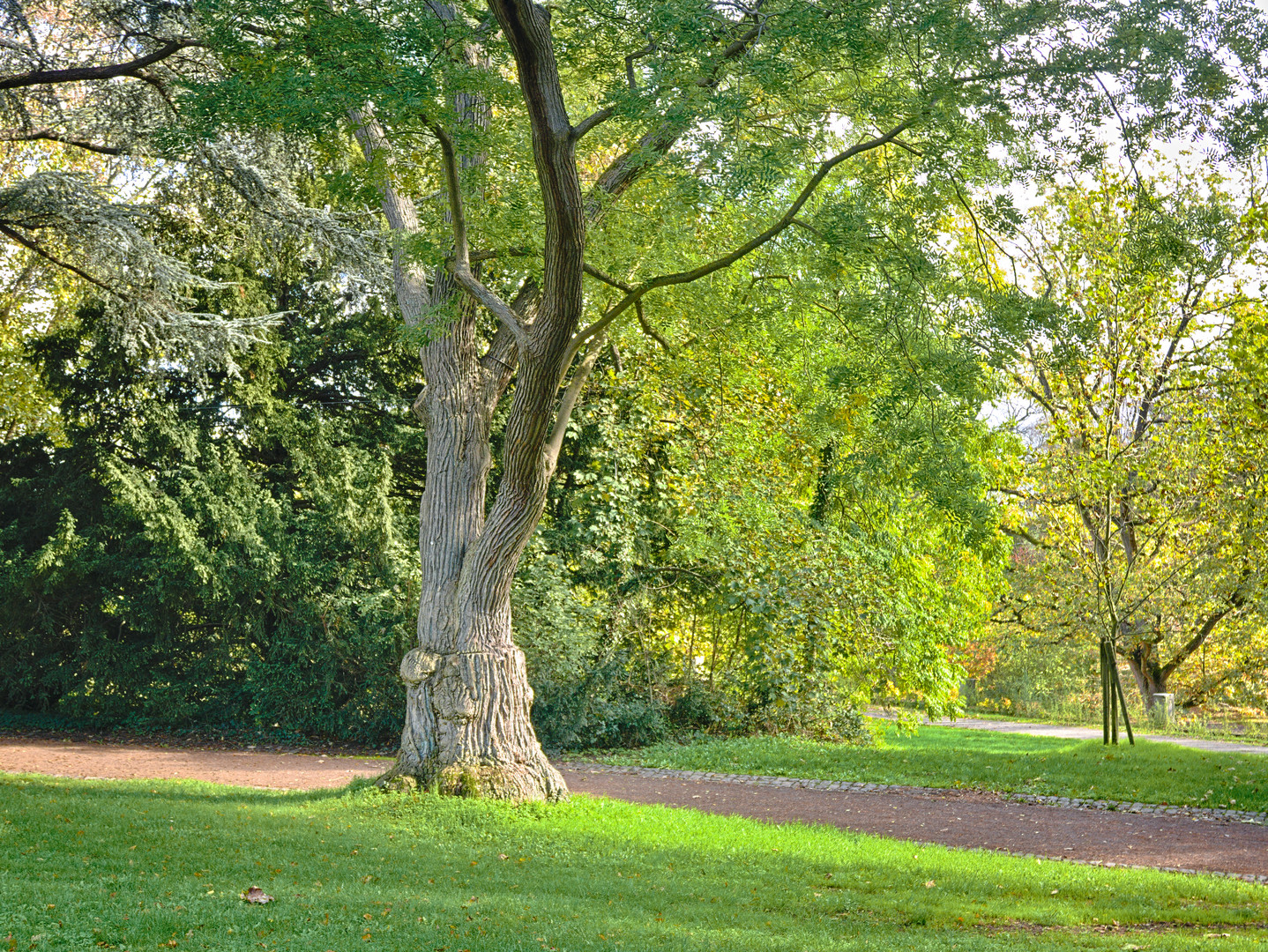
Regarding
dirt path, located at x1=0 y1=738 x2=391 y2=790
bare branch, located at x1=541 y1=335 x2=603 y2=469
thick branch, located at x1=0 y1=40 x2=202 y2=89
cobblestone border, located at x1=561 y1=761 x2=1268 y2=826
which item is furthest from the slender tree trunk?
thick branch, located at x1=0 y1=40 x2=202 y2=89

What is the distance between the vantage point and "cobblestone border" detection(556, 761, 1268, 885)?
8.06 metres

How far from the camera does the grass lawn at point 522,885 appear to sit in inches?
203

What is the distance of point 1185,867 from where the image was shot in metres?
8.00

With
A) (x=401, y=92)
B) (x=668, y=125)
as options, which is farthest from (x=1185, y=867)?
(x=401, y=92)

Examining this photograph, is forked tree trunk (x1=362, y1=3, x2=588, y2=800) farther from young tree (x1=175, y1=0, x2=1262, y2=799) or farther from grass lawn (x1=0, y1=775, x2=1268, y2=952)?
grass lawn (x1=0, y1=775, x2=1268, y2=952)

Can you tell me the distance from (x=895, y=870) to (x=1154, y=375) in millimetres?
10686

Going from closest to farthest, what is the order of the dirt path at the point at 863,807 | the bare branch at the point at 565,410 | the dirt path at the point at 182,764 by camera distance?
the dirt path at the point at 863,807 < the bare branch at the point at 565,410 < the dirt path at the point at 182,764

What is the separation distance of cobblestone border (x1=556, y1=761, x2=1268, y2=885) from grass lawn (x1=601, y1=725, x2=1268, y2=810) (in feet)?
0.74

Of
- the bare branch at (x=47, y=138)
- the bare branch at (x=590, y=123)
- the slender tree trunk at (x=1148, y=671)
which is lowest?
the slender tree trunk at (x=1148, y=671)

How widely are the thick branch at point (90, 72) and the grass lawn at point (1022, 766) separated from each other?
9.82 m

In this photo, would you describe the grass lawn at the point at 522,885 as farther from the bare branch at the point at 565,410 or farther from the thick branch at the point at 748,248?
the thick branch at the point at 748,248

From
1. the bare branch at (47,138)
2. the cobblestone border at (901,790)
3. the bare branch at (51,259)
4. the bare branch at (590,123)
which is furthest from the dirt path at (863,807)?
the bare branch at (47,138)

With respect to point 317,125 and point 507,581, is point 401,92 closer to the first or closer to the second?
point 317,125

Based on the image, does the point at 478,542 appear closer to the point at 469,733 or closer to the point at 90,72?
the point at 469,733
